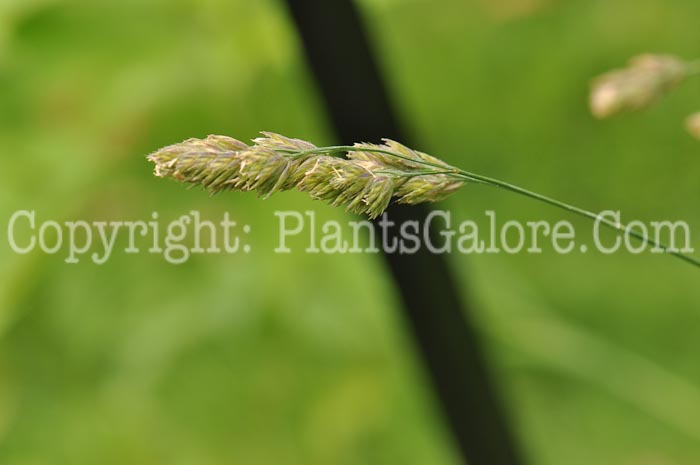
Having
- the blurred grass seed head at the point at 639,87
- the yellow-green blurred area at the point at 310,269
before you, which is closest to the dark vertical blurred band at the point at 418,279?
the yellow-green blurred area at the point at 310,269

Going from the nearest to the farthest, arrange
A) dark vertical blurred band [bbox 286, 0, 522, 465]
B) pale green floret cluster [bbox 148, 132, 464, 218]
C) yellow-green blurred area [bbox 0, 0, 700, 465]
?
pale green floret cluster [bbox 148, 132, 464, 218] < dark vertical blurred band [bbox 286, 0, 522, 465] < yellow-green blurred area [bbox 0, 0, 700, 465]

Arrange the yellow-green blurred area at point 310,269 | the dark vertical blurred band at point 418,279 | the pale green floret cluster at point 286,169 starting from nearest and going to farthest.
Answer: the pale green floret cluster at point 286,169, the dark vertical blurred band at point 418,279, the yellow-green blurred area at point 310,269

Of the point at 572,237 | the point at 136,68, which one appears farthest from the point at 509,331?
the point at 136,68

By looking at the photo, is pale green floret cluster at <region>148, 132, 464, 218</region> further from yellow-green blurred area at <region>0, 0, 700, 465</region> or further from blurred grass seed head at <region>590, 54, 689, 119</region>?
yellow-green blurred area at <region>0, 0, 700, 465</region>

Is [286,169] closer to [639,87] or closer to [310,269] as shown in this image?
[639,87]

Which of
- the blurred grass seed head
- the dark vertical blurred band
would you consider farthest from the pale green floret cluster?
the dark vertical blurred band

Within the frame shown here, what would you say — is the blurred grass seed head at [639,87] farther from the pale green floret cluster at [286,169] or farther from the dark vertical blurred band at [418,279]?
the dark vertical blurred band at [418,279]

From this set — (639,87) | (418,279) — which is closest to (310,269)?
(418,279)
